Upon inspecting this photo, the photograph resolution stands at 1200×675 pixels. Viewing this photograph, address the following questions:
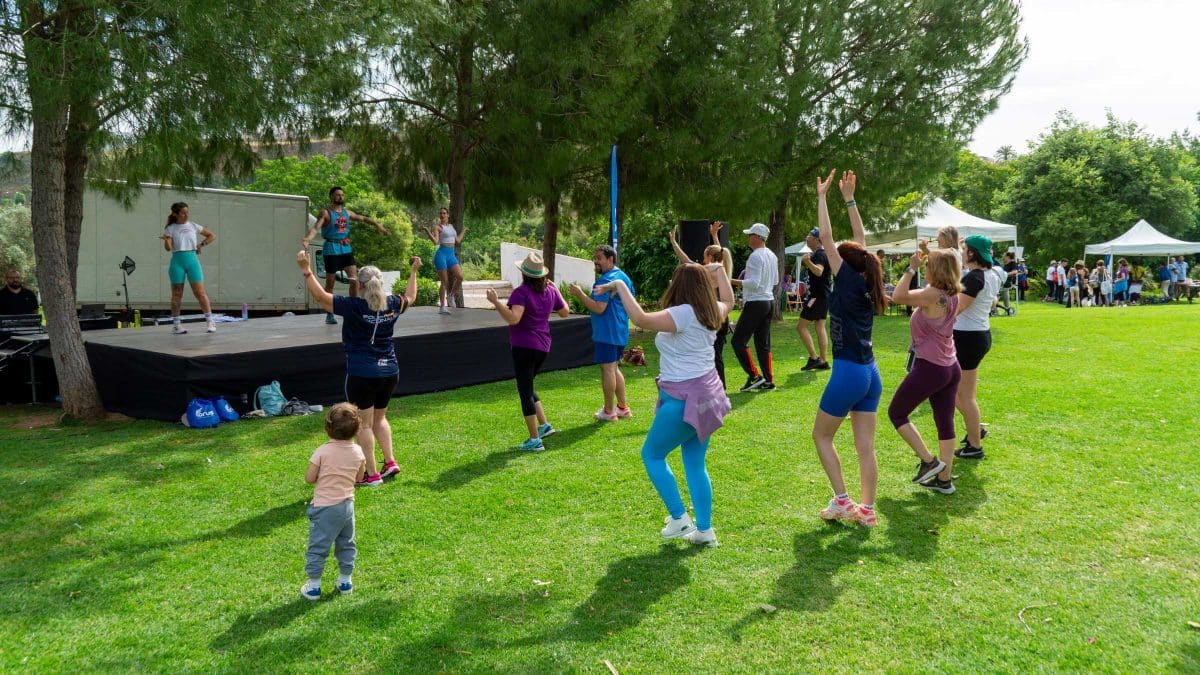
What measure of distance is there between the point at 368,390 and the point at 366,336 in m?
0.40

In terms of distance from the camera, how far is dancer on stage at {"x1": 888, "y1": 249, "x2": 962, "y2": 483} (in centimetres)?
520

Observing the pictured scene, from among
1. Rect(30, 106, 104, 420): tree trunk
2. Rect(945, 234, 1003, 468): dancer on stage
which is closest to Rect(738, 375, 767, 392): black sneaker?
Rect(945, 234, 1003, 468): dancer on stage

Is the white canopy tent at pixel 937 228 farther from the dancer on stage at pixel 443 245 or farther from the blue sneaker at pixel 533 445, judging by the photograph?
the blue sneaker at pixel 533 445

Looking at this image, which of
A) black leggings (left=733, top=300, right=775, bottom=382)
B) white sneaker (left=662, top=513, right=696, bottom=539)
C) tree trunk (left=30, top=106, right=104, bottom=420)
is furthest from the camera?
black leggings (left=733, top=300, right=775, bottom=382)

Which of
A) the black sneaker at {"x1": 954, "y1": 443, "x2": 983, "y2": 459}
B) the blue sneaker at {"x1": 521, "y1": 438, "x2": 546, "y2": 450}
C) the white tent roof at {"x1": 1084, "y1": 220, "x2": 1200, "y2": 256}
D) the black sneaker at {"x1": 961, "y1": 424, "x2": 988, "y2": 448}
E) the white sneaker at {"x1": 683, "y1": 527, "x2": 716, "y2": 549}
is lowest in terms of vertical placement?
the white sneaker at {"x1": 683, "y1": 527, "x2": 716, "y2": 549}

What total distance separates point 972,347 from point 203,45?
7.12m

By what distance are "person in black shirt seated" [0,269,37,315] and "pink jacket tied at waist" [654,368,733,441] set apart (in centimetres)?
1265

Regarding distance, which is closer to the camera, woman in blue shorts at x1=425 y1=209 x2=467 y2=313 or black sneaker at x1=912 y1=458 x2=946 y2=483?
black sneaker at x1=912 y1=458 x2=946 y2=483

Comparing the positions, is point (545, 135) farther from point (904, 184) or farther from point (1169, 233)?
point (1169, 233)

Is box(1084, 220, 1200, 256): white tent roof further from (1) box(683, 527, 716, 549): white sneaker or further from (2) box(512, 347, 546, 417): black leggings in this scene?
(1) box(683, 527, 716, 549): white sneaker

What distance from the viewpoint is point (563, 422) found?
8.63 meters

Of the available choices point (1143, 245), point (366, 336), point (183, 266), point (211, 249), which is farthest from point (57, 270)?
point (1143, 245)

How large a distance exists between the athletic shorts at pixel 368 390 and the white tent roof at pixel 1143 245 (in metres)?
28.5

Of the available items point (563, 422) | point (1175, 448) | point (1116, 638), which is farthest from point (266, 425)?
point (1175, 448)
